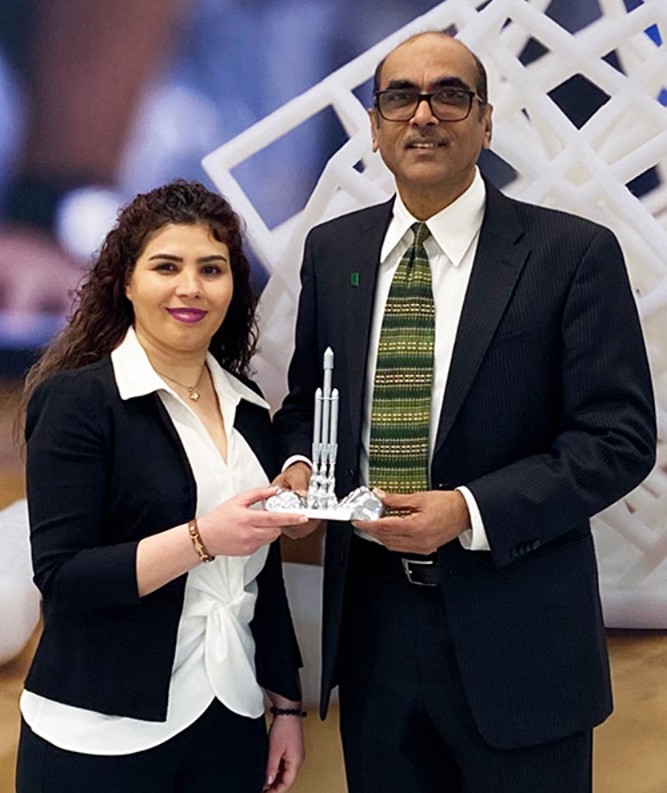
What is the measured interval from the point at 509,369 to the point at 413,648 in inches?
18.1

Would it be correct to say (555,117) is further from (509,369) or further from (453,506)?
(453,506)

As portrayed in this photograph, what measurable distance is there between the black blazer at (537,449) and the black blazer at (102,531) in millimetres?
308

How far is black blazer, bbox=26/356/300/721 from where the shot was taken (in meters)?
1.26

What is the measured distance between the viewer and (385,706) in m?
1.44

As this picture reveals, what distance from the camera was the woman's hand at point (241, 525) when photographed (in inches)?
46.5

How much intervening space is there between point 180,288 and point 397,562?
1.77 ft

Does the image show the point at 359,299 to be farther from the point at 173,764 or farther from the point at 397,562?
the point at 173,764

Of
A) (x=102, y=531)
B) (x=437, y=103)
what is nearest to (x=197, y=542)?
(x=102, y=531)

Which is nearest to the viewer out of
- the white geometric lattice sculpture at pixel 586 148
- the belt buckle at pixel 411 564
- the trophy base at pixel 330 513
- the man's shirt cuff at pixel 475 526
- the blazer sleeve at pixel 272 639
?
the trophy base at pixel 330 513

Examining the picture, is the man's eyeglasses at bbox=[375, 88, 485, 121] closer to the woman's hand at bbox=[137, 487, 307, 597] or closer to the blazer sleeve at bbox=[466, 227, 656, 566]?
the blazer sleeve at bbox=[466, 227, 656, 566]

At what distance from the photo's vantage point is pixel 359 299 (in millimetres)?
1432

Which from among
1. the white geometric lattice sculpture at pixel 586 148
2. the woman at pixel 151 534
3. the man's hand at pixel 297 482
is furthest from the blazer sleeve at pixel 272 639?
the white geometric lattice sculpture at pixel 586 148

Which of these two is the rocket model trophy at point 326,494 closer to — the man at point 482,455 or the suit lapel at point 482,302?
the man at point 482,455

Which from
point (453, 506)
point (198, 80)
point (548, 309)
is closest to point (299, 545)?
point (453, 506)
